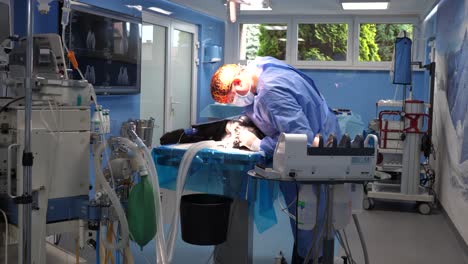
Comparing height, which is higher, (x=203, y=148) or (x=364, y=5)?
(x=364, y=5)

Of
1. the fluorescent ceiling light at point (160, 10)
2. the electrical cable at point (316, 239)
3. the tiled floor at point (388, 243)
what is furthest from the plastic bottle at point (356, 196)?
the fluorescent ceiling light at point (160, 10)

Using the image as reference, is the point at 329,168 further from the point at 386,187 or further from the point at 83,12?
the point at 386,187

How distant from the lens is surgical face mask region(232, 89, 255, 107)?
312 centimetres

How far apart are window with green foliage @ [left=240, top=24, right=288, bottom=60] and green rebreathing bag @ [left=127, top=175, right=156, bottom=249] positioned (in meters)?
5.74

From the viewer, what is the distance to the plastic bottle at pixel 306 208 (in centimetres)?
243

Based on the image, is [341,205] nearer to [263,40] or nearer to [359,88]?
[359,88]

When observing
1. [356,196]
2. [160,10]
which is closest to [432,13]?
[160,10]

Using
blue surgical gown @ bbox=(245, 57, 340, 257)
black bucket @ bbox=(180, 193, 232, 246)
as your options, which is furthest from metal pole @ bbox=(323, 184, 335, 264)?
black bucket @ bbox=(180, 193, 232, 246)

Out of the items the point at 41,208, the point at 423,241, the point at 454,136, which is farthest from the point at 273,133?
the point at 454,136

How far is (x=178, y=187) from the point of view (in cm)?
276

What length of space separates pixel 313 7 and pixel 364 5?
71 cm

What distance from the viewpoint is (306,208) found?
7.98 feet

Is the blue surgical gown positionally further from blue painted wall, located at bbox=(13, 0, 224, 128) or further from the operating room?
blue painted wall, located at bbox=(13, 0, 224, 128)

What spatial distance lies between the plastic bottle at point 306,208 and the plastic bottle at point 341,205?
0.36ft
